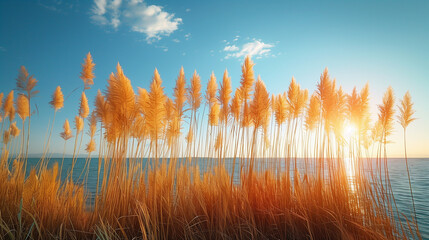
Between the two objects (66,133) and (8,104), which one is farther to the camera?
(66,133)

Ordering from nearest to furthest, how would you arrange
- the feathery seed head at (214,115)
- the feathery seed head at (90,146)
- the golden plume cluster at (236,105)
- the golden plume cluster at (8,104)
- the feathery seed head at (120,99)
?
the feathery seed head at (120,99) → the golden plume cluster at (236,105) → the feathery seed head at (214,115) → the golden plume cluster at (8,104) → the feathery seed head at (90,146)

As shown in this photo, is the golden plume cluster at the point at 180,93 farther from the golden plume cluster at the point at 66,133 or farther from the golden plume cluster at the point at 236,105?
the golden plume cluster at the point at 66,133

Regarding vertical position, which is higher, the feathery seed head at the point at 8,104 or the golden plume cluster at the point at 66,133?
the feathery seed head at the point at 8,104

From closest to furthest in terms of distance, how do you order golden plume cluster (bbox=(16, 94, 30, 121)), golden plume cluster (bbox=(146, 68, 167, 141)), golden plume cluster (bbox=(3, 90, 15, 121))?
golden plume cluster (bbox=(146, 68, 167, 141)) < golden plume cluster (bbox=(16, 94, 30, 121)) < golden plume cluster (bbox=(3, 90, 15, 121))

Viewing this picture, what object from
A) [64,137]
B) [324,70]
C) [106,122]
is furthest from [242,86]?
[64,137]

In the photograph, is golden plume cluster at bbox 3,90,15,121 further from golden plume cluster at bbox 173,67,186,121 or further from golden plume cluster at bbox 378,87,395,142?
golden plume cluster at bbox 378,87,395,142

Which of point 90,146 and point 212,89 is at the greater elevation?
point 212,89

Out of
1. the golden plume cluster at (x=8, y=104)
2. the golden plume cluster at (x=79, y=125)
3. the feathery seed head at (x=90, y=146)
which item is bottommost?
the feathery seed head at (x=90, y=146)

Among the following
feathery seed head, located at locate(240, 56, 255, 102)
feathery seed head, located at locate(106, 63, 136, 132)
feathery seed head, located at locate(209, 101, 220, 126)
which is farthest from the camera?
feathery seed head, located at locate(209, 101, 220, 126)

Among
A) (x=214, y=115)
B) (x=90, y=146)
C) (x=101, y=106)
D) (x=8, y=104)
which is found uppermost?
(x=8, y=104)

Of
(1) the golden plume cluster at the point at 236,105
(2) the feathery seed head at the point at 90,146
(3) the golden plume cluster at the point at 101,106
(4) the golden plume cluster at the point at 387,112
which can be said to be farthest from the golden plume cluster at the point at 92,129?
(4) the golden plume cluster at the point at 387,112

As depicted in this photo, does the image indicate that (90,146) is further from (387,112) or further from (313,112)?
(387,112)

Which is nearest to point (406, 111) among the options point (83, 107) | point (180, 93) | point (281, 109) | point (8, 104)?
point (281, 109)

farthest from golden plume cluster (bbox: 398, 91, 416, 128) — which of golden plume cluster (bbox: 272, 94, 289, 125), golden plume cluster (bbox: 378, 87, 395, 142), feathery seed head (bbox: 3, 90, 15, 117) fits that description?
feathery seed head (bbox: 3, 90, 15, 117)
